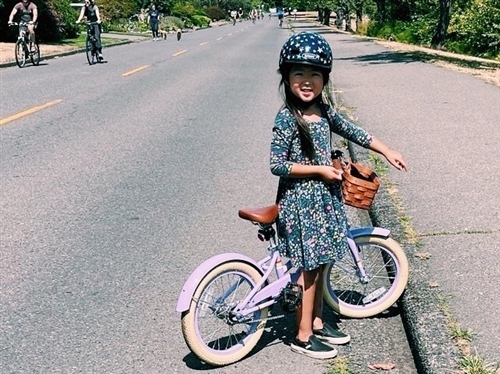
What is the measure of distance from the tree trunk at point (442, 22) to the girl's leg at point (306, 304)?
922 inches

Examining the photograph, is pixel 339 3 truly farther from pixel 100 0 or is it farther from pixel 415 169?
pixel 415 169

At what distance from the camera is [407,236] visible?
4969 mm

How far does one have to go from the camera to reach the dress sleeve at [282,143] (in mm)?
3344

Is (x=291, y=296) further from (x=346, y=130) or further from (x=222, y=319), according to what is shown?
(x=346, y=130)

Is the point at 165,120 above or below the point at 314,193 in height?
below

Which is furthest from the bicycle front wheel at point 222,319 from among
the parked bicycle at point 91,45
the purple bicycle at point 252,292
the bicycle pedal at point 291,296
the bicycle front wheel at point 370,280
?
the parked bicycle at point 91,45

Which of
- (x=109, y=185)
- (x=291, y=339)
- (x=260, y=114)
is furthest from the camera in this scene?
(x=260, y=114)

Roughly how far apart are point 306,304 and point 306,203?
0.57 meters

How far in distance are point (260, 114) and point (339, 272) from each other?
24.0 ft

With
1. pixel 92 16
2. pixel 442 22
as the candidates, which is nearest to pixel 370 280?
pixel 92 16

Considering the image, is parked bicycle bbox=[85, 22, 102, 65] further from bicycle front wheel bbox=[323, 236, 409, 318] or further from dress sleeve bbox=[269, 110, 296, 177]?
dress sleeve bbox=[269, 110, 296, 177]

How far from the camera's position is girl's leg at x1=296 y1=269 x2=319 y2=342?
11.8 feet

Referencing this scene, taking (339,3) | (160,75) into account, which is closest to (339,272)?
(160,75)

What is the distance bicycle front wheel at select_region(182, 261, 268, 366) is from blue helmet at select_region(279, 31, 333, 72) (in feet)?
3.34
